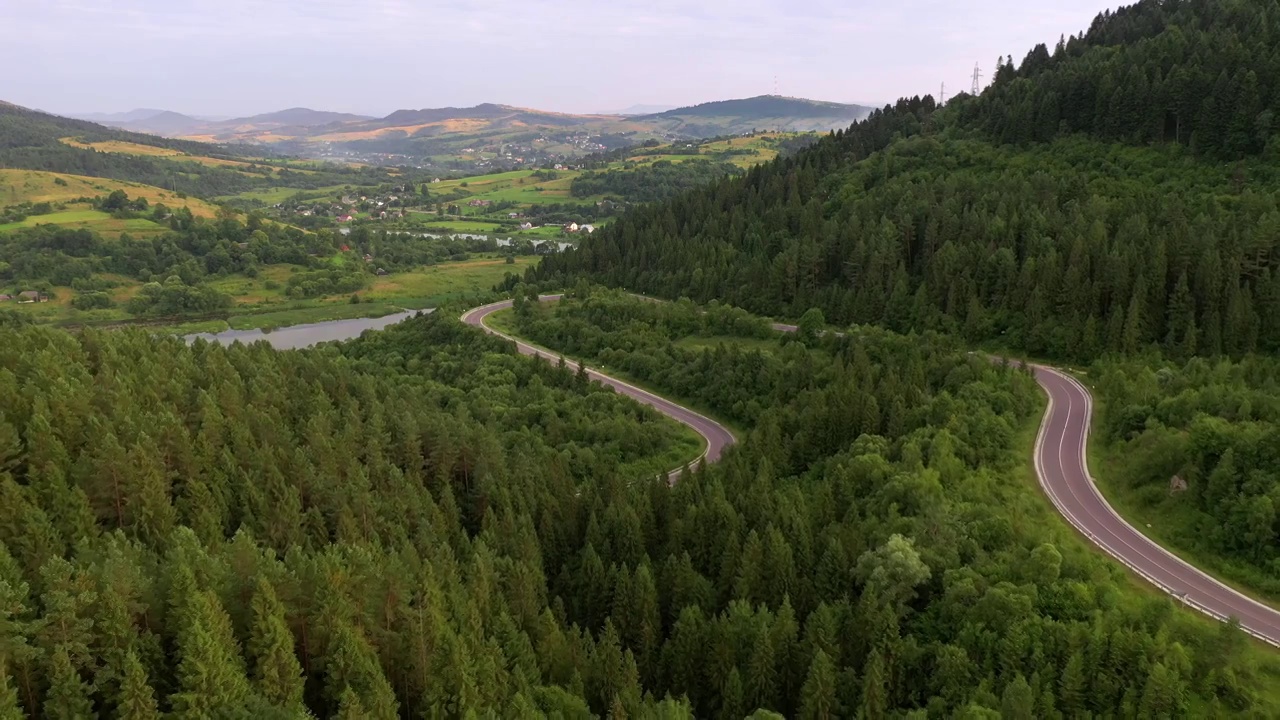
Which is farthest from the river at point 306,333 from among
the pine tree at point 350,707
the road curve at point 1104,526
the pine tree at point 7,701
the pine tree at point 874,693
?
the pine tree at point 874,693

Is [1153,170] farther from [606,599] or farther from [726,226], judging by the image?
[606,599]

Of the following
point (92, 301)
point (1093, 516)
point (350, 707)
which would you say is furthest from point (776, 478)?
point (92, 301)

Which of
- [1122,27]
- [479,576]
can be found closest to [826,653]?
[479,576]

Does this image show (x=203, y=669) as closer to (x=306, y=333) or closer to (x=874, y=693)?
(x=874, y=693)

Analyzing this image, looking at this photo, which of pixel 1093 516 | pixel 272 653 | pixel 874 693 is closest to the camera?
pixel 272 653

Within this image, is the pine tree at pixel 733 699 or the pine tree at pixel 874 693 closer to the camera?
the pine tree at pixel 874 693

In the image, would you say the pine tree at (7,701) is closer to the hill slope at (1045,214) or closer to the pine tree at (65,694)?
the pine tree at (65,694)

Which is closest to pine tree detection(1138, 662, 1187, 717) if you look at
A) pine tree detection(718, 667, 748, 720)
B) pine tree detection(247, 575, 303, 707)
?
pine tree detection(718, 667, 748, 720)
